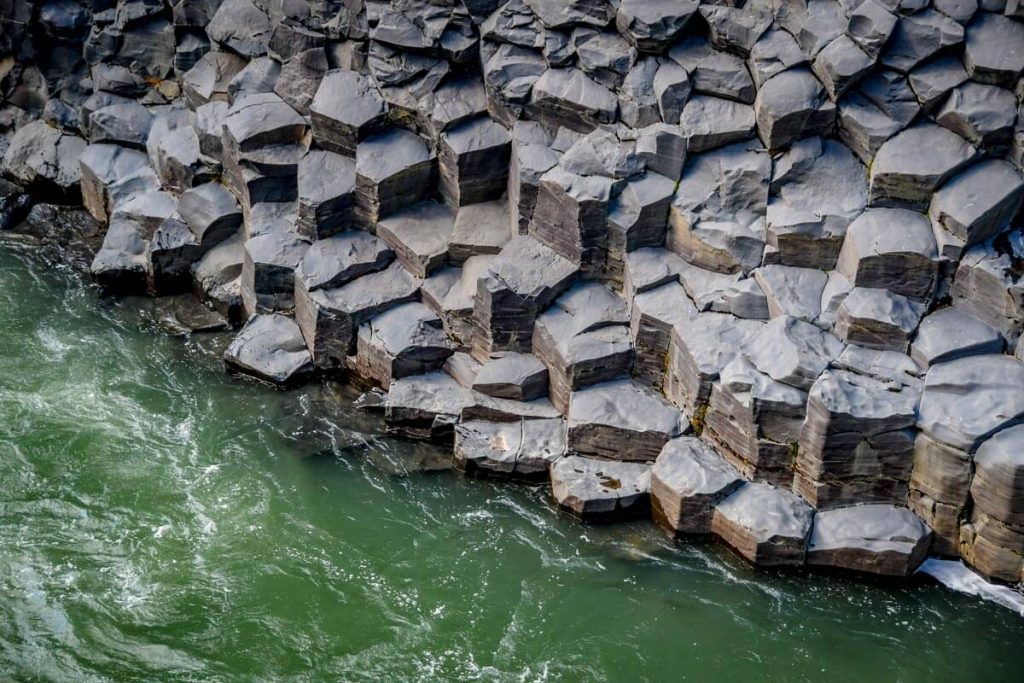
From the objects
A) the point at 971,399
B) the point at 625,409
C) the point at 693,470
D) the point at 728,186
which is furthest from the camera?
the point at 728,186

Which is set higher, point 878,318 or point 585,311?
point 878,318

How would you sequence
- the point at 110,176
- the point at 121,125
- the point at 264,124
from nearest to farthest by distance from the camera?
the point at 264,124 < the point at 110,176 < the point at 121,125

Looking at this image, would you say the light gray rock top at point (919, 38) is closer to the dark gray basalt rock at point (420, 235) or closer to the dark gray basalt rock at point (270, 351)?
the dark gray basalt rock at point (420, 235)

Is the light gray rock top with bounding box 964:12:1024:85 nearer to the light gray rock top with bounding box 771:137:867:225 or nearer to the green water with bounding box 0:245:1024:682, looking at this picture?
the light gray rock top with bounding box 771:137:867:225

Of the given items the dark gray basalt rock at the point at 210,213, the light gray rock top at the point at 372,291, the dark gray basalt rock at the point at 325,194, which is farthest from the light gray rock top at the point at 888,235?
the dark gray basalt rock at the point at 210,213

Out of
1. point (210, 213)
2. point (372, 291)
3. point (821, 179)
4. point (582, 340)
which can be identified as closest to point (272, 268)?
point (372, 291)

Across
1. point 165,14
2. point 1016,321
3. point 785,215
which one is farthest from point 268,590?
point 165,14

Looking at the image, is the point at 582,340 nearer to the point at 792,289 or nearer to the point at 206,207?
the point at 792,289

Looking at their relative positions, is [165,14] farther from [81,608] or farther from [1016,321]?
[1016,321]
